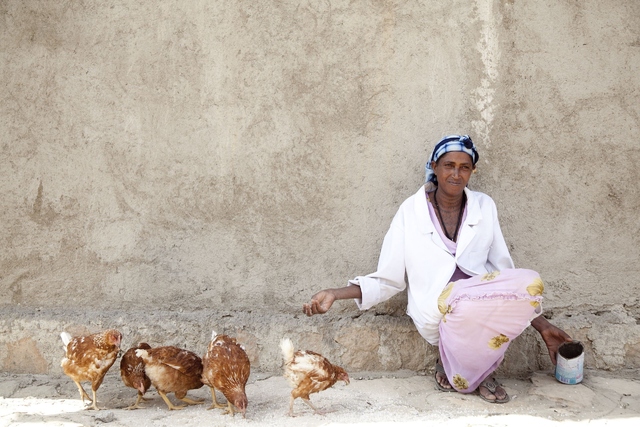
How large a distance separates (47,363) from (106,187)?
47.5 inches

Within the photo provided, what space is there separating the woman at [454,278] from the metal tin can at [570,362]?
0.17 feet

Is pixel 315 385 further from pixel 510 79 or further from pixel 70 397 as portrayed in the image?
pixel 510 79

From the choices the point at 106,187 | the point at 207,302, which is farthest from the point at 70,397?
the point at 106,187

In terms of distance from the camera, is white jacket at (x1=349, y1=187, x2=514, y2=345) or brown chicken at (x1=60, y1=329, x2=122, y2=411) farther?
white jacket at (x1=349, y1=187, x2=514, y2=345)

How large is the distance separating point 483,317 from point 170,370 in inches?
67.8

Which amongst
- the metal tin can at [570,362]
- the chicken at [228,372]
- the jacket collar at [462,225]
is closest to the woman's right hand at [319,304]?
the chicken at [228,372]

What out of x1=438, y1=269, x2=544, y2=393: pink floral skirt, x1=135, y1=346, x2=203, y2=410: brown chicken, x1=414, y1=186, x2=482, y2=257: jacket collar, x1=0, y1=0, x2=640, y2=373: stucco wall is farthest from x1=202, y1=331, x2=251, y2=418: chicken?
x1=414, y1=186, x2=482, y2=257: jacket collar

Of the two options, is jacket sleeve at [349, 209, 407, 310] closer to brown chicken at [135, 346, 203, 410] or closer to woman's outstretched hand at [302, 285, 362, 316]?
woman's outstretched hand at [302, 285, 362, 316]

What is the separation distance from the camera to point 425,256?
416cm

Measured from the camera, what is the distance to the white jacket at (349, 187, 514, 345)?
4109mm

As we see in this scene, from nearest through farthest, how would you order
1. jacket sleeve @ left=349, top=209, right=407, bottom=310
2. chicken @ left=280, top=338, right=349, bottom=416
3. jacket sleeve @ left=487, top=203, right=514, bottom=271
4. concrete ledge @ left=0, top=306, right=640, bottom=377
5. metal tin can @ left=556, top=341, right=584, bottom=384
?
chicken @ left=280, top=338, right=349, bottom=416 < metal tin can @ left=556, top=341, right=584, bottom=384 < jacket sleeve @ left=349, top=209, right=407, bottom=310 < jacket sleeve @ left=487, top=203, right=514, bottom=271 < concrete ledge @ left=0, top=306, right=640, bottom=377

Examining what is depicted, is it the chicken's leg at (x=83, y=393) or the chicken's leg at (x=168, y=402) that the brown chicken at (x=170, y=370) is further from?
the chicken's leg at (x=83, y=393)

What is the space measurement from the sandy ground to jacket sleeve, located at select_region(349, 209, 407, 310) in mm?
559

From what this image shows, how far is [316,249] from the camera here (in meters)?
4.54
